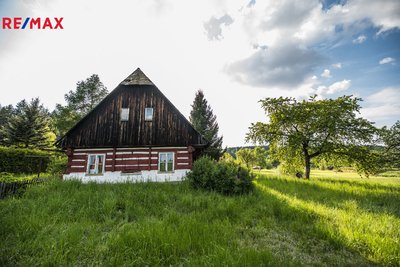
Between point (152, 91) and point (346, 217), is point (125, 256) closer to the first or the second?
point (346, 217)

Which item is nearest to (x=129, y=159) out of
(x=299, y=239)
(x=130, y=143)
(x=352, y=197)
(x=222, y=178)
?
(x=130, y=143)

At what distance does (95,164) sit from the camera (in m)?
13.4

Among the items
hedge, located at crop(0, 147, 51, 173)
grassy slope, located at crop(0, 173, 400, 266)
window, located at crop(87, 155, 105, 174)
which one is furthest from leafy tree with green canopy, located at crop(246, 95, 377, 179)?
hedge, located at crop(0, 147, 51, 173)

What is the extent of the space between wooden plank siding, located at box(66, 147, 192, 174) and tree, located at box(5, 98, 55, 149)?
15.9 meters

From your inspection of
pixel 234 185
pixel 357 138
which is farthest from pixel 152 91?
pixel 357 138

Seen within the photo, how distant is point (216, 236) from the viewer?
412cm

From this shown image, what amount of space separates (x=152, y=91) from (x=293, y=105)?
11.6 m

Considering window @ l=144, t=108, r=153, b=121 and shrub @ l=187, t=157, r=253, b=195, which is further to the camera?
window @ l=144, t=108, r=153, b=121

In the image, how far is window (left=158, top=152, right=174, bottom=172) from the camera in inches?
534

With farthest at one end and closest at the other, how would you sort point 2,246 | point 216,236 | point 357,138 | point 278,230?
point 357,138 < point 278,230 < point 216,236 < point 2,246

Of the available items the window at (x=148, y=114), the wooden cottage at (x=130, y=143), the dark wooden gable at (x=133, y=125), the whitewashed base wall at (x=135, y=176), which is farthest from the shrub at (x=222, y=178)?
the window at (x=148, y=114)

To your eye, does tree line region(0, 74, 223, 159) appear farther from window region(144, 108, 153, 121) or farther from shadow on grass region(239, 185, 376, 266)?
shadow on grass region(239, 185, 376, 266)

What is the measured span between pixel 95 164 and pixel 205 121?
1603 centimetres

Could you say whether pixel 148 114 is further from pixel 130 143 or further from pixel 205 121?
pixel 205 121
